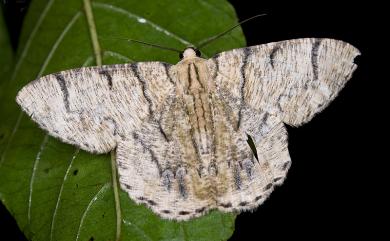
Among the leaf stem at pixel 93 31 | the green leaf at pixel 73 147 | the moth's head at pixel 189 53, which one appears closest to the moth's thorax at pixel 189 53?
the moth's head at pixel 189 53

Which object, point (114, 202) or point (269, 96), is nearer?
point (114, 202)

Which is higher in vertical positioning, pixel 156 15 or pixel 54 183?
pixel 156 15

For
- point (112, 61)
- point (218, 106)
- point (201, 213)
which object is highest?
point (112, 61)

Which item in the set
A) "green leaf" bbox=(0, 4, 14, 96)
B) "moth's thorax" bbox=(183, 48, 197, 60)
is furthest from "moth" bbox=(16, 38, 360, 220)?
"green leaf" bbox=(0, 4, 14, 96)

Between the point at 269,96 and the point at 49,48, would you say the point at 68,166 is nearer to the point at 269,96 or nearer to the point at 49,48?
the point at 49,48

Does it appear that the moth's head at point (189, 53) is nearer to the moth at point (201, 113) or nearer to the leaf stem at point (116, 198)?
the moth at point (201, 113)

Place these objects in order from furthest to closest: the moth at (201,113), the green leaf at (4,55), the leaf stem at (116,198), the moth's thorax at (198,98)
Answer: the green leaf at (4,55)
the moth's thorax at (198,98)
the moth at (201,113)
the leaf stem at (116,198)

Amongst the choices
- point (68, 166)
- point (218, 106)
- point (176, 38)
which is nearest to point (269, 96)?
point (218, 106)
